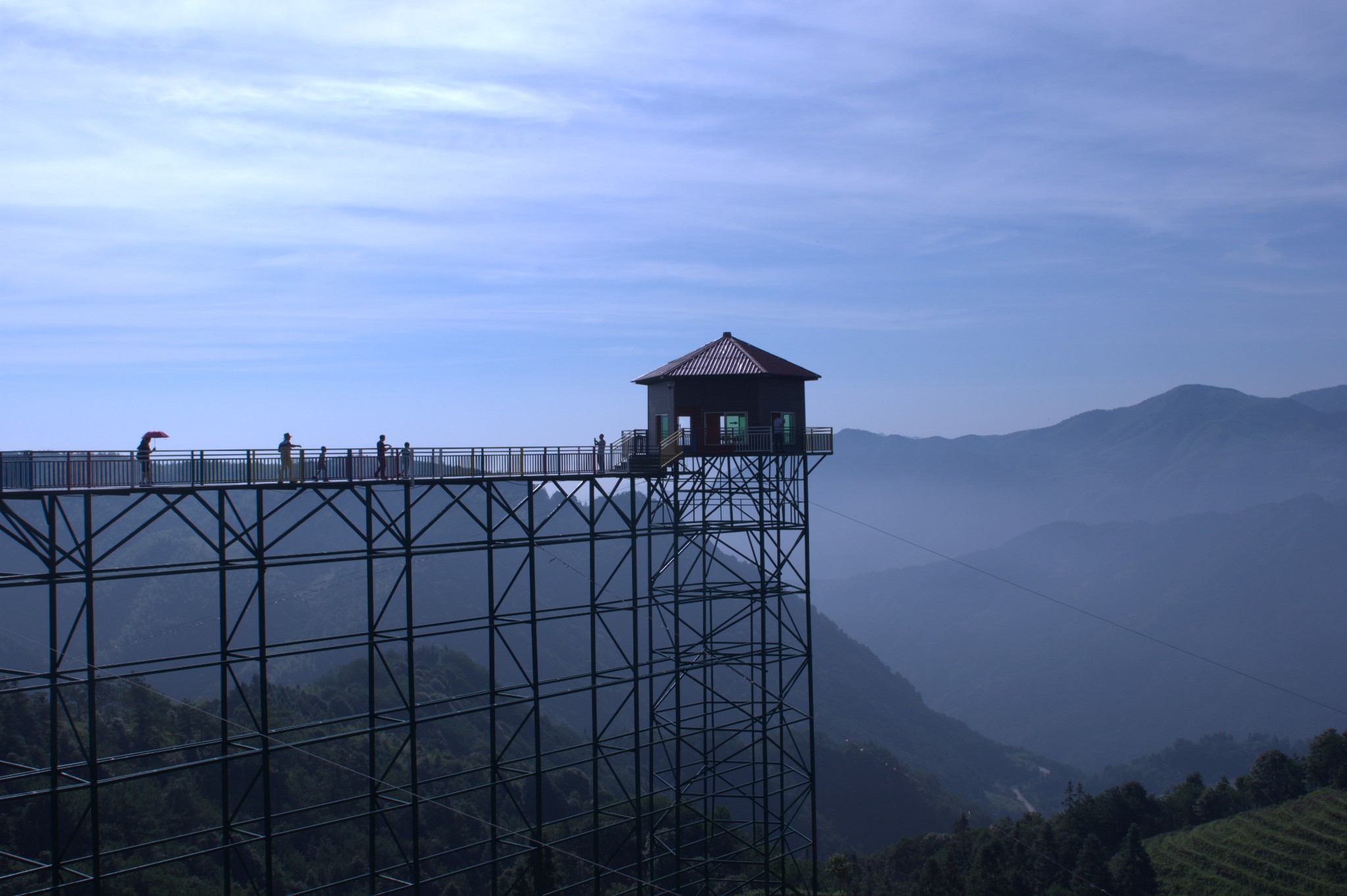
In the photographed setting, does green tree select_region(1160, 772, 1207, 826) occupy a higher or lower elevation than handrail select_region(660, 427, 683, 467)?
lower

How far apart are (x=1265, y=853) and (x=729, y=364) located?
38225mm

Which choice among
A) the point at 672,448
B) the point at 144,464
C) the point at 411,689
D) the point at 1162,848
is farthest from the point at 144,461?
the point at 1162,848

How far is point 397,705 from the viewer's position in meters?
92.4

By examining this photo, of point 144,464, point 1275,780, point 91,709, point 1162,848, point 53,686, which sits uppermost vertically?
point 144,464

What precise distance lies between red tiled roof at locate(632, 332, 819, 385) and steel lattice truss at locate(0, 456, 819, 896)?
2957mm

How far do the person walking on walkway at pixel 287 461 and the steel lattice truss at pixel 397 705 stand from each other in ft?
2.87

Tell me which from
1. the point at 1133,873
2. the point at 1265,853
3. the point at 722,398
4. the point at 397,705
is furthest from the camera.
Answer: the point at 397,705

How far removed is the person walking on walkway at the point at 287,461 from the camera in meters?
24.9

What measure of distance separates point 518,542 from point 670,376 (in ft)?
26.9

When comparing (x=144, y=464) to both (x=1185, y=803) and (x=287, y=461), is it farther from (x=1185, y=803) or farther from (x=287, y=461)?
(x=1185, y=803)

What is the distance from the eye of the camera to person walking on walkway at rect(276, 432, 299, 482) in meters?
24.9

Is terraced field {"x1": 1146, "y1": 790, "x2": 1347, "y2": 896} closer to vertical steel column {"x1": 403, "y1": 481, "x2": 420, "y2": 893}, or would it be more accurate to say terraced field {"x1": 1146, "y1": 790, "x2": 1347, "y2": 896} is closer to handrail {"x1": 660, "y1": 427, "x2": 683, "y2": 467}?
handrail {"x1": 660, "y1": 427, "x2": 683, "y2": 467}

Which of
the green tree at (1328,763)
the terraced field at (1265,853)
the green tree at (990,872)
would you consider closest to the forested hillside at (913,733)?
the green tree at (1328,763)

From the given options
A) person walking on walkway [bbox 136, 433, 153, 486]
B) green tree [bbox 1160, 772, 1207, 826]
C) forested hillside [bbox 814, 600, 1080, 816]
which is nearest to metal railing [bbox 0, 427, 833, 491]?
person walking on walkway [bbox 136, 433, 153, 486]
